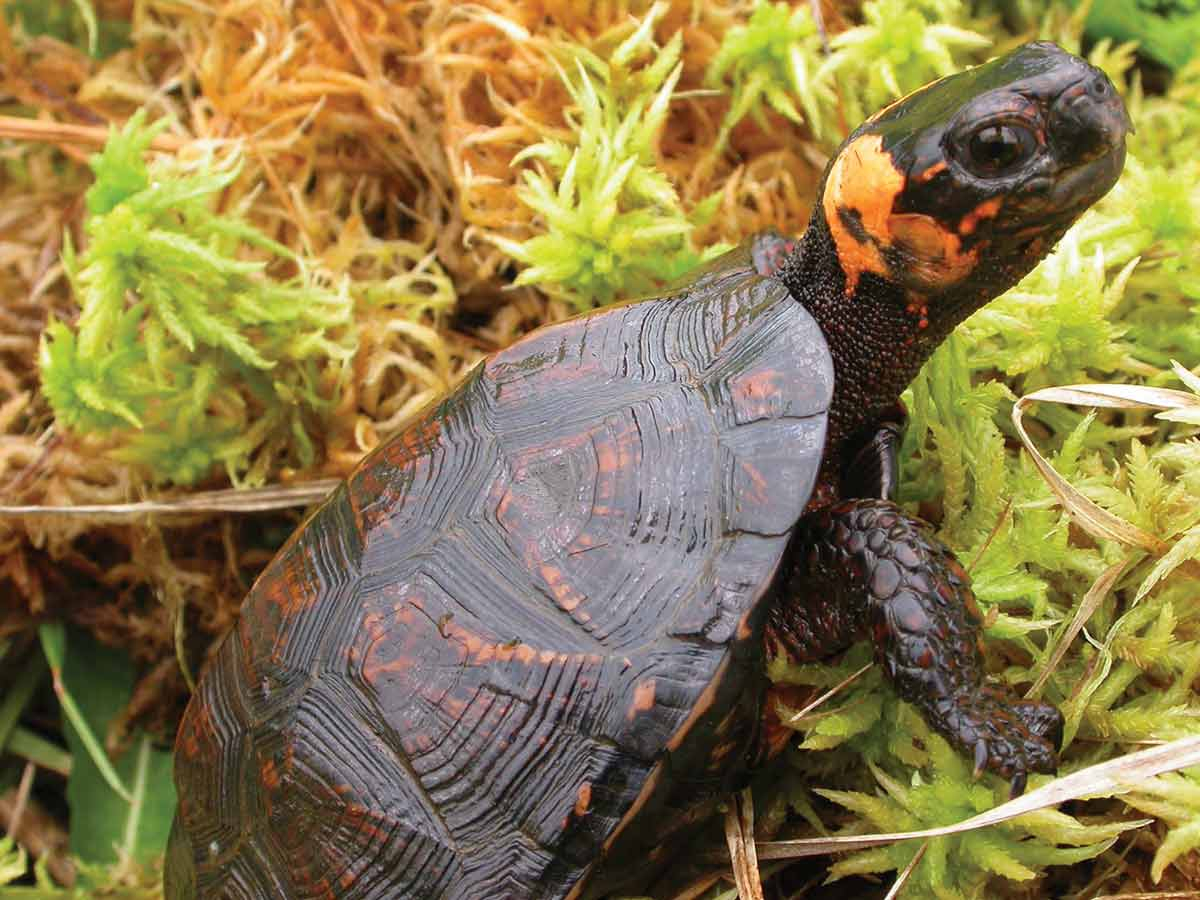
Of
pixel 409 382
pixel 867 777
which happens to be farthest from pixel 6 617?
pixel 867 777

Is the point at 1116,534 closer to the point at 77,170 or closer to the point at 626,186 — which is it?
the point at 626,186

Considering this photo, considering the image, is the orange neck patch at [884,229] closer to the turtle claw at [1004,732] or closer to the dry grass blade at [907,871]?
the turtle claw at [1004,732]

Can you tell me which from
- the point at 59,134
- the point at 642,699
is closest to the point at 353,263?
the point at 59,134

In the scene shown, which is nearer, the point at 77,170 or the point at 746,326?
the point at 746,326

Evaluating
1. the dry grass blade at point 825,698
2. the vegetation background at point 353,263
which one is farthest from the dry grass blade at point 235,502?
the dry grass blade at point 825,698

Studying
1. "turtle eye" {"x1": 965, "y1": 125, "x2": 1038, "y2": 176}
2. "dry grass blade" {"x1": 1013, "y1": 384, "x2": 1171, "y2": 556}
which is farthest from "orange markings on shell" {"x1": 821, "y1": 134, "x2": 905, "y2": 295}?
"dry grass blade" {"x1": 1013, "y1": 384, "x2": 1171, "y2": 556}

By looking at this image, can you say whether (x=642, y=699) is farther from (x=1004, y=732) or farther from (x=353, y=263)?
(x=353, y=263)
